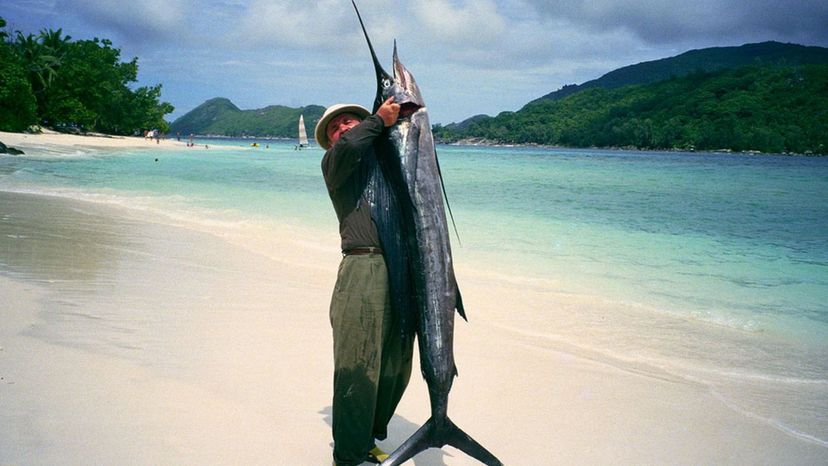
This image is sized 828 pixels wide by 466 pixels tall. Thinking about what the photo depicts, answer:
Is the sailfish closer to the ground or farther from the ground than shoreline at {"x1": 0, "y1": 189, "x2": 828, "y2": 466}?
farther from the ground

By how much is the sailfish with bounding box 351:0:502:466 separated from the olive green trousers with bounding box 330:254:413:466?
105 millimetres

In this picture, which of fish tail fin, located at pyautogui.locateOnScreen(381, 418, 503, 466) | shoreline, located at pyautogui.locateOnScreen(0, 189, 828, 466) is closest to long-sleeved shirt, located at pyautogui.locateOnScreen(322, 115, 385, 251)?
fish tail fin, located at pyautogui.locateOnScreen(381, 418, 503, 466)

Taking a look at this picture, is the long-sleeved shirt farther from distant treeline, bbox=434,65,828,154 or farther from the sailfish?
distant treeline, bbox=434,65,828,154

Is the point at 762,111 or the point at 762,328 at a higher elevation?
the point at 762,111

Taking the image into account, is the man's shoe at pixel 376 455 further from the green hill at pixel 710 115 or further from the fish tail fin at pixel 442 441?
the green hill at pixel 710 115

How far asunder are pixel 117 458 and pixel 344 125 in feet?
6.50

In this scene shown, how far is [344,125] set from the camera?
295cm

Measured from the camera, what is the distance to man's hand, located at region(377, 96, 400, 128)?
2.46 meters

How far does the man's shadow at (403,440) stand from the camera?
3.28 metres

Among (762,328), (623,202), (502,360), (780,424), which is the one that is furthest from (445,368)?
(623,202)

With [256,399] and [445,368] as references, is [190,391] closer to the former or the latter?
[256,399]

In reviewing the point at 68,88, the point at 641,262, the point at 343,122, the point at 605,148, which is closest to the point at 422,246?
the point at 343,122

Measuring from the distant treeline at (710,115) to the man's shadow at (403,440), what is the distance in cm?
10612

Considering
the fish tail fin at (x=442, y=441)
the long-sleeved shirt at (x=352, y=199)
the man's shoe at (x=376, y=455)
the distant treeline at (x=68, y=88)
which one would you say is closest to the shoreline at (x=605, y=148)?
the distant treeline at (x=68, y=88)
